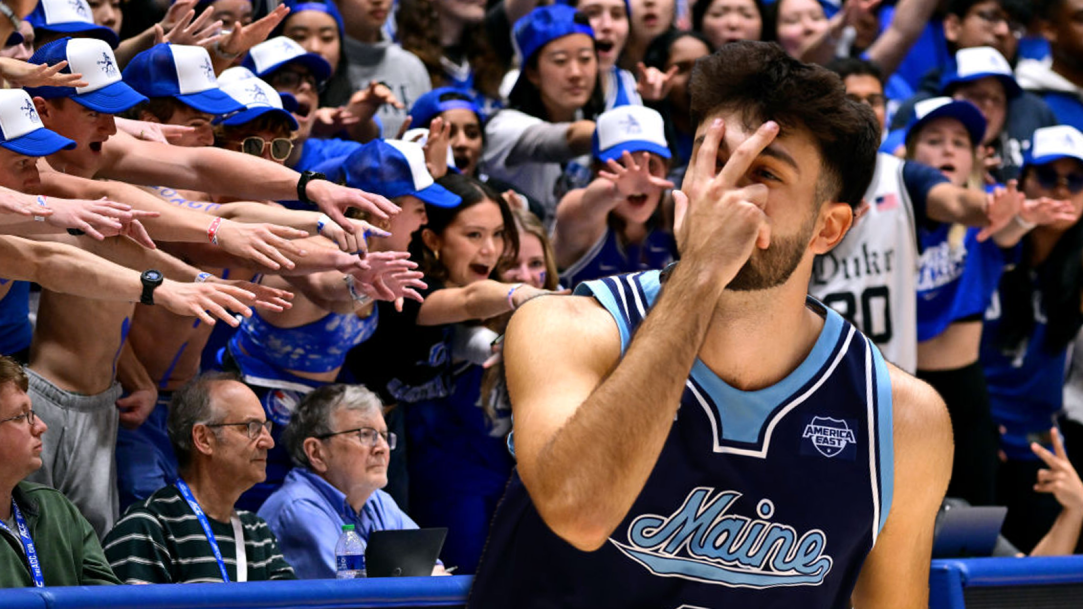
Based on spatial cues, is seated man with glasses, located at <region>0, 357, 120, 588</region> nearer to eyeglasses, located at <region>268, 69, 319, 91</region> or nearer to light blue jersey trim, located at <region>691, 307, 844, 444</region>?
eyeglasses, located at <region>268, 69, 319, 91</region>

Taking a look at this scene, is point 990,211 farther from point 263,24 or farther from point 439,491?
point 263,24

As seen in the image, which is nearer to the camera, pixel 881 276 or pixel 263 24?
pixel 263 24

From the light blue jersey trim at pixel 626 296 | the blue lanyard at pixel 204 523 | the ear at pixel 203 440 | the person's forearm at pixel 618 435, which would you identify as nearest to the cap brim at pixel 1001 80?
the ear at pixel 203 440

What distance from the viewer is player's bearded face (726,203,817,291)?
7.21ft

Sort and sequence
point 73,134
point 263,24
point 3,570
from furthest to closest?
point 263,24, point 73,134, point 3,570

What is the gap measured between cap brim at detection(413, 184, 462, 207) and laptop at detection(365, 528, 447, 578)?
4.50 feet

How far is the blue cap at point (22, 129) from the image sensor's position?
3.86m

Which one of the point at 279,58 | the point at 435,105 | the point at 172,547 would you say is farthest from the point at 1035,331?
the point at 172,547

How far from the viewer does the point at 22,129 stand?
3896mm

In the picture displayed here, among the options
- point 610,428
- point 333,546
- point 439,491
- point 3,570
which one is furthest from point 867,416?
point 439,491

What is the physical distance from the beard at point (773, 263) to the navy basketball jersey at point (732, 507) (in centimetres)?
17

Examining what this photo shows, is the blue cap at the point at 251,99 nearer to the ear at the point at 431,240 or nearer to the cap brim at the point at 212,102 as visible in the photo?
the cap brim at the point at 212,102

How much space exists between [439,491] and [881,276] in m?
2.19

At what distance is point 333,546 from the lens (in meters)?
4.71
